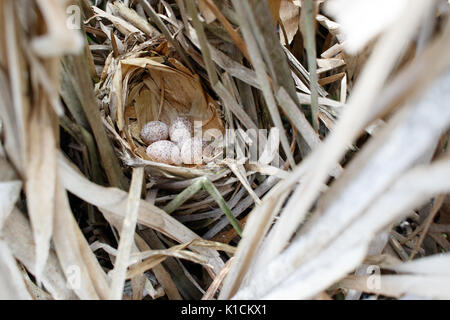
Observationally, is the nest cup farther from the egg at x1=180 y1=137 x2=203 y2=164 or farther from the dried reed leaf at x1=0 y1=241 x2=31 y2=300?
the dried reed leaf at x1=0 y1=241 x2=31 y2=300

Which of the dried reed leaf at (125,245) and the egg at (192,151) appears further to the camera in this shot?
the egg at (192,151)

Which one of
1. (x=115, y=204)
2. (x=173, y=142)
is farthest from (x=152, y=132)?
(x=115, y=204)

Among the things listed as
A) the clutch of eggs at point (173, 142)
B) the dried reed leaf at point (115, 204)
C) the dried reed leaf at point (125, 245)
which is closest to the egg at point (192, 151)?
the clutch of eggs at point (173, 142)

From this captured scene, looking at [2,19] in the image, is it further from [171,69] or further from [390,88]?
[171,69]

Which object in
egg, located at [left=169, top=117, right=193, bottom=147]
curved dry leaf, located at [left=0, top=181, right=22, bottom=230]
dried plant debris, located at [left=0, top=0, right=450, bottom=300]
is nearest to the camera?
dried plant debris, located at [left=0, top=0, right=450, bottom=300]

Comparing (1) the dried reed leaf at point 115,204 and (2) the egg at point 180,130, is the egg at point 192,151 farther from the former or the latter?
(1) the dried reed leaf at point 115,204

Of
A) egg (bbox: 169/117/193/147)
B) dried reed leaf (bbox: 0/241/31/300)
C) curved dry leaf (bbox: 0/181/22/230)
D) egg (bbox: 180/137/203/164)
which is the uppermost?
curved dry leaf (bbox: 0/181/22/230)

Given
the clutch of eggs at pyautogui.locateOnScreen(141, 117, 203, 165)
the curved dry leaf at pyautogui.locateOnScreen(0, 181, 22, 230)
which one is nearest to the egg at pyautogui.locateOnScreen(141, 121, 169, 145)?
the clutch of eggs at pyautogui.locateOnScreen(141, 117, 203, 165)

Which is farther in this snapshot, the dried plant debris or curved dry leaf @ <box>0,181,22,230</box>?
curved dry leaf @ <box>0,181,22,230</box>

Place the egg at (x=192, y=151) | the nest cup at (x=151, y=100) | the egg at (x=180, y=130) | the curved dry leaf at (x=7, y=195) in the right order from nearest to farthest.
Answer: the curved dry leaf at (x=7, y=195) < the nest cup at (x=151, y=100) < the egg at (x=192, y=151) < the egg at (x=180, y=130)
